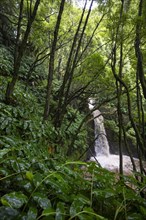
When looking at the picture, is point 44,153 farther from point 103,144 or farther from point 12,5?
point 103,144

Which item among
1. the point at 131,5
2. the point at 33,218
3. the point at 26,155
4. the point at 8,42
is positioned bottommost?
the point at 33,218

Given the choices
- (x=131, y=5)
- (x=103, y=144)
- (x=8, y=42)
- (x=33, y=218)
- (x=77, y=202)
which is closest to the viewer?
(x=33, y=218)

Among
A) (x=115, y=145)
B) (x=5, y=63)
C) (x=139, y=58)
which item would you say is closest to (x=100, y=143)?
(x=115, y=145)

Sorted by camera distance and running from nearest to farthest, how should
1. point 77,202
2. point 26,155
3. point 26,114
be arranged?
point 77,202, point 26,155, point 26,114

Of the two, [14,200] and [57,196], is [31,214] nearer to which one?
[14,200]

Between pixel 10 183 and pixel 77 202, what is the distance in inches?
18.8

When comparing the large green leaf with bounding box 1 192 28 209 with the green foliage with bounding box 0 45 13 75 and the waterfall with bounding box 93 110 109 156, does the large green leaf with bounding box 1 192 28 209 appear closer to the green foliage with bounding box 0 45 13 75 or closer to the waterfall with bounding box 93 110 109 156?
the green foliage with bounding box 0 45 13 75

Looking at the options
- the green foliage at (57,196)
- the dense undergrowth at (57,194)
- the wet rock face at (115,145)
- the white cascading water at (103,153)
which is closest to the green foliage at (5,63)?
the white cascading water at (103,153)

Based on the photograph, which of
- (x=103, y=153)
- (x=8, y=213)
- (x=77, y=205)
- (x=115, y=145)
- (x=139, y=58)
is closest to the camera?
(x=8, y=213)

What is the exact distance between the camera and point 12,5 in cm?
809

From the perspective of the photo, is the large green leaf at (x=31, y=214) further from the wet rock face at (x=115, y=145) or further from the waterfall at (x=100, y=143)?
the wet rock face at (x=115, y=145)

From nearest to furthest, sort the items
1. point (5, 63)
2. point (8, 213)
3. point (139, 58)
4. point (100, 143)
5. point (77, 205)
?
point (8, 213), point (77, 205), point (139, 58), point (5, 63), point (100, 143)

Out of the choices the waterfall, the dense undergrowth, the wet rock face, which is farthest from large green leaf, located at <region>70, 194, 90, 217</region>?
the wet rock face

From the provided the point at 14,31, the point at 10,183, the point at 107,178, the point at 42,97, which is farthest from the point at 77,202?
the point at 14,31
